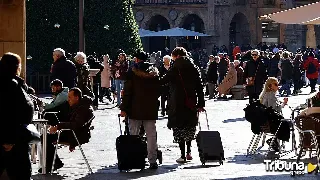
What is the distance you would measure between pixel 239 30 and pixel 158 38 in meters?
5.73

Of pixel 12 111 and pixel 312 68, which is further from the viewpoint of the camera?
pixel 312 68

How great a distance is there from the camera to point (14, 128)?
10.9 meters

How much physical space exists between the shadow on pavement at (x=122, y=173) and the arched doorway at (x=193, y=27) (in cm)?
5489

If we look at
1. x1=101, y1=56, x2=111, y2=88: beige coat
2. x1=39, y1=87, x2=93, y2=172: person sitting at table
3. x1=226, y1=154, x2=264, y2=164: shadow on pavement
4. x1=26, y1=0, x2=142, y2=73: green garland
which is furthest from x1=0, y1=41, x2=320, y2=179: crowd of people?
x1=26, y1=0, x2=142, y2=73: green garland

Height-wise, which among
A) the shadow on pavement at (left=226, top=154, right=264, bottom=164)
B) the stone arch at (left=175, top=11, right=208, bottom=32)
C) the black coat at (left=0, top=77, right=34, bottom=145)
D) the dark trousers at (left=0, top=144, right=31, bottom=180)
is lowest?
the shadow on pavement at (left=226, top=154, right=264, bottom=164)

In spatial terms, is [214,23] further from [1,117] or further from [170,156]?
[1,117]

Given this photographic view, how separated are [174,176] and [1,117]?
3971mm

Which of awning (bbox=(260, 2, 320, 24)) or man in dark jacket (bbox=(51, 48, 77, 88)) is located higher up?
awning (bbox=(260, 2, 320, 24))

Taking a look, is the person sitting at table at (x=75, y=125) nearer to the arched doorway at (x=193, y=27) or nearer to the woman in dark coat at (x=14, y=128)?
the woman in dark coat at (x=14, y=128)

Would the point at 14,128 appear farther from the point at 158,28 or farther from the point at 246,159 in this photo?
the point at 158,28

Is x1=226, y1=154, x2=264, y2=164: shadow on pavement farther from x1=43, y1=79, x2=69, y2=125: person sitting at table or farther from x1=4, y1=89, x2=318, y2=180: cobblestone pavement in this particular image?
x1=43, y1=79, x2=69, y2=125: person sitting at table

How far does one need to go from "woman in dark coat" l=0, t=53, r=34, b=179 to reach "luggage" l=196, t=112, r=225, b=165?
5166mm

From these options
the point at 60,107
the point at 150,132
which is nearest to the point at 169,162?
the point at 150,132

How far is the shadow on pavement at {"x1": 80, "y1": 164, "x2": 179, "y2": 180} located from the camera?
14.3 meters
